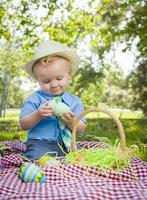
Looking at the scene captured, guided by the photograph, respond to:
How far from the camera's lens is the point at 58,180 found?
9.80 ft

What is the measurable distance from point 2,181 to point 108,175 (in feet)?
2.61

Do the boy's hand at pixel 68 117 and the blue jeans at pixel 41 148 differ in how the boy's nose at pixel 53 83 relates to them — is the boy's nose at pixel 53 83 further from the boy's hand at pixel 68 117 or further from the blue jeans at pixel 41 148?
the blue jeans at pixel 41 148

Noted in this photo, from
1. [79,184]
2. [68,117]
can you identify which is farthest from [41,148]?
[79,184]

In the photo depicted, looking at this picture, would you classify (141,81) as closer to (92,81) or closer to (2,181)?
(92,81)

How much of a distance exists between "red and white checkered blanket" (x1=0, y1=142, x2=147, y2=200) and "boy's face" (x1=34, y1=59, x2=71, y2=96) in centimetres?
80

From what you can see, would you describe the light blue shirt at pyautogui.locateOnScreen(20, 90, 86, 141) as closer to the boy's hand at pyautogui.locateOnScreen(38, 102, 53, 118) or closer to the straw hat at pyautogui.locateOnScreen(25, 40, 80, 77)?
the straw hat at pyautogui.locateOnScreen(25, 40, 80, 77)

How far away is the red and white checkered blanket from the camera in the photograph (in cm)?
250

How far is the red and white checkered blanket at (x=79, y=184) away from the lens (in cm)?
250

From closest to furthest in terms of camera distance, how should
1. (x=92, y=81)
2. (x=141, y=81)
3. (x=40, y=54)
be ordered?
(x=40, y=54)
(x=141, y=81)
(x=92, y=81)

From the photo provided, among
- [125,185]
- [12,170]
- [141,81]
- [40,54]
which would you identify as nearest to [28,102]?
[40,54]

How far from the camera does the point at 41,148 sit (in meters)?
3.78

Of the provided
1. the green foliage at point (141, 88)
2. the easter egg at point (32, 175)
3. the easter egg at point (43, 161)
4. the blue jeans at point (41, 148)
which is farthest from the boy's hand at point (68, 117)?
the green foliage at point (141, 88)

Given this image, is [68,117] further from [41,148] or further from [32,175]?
[32,175]

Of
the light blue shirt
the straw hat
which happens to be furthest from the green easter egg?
the straw hat
